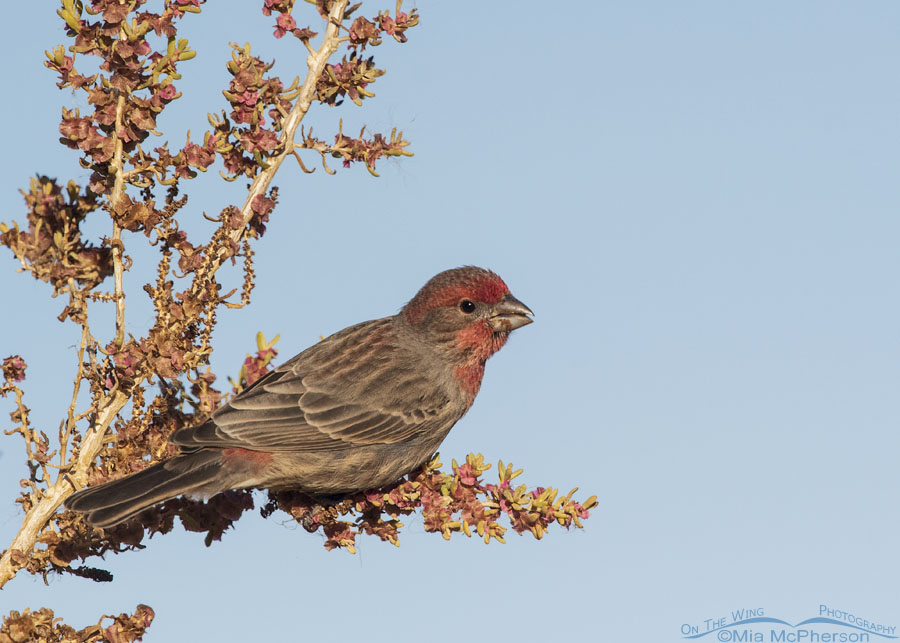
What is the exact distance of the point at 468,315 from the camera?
25.6 feet

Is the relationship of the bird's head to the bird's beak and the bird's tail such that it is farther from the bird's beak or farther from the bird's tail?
the bird's tail

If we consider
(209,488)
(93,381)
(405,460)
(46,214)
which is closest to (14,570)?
(93,381)

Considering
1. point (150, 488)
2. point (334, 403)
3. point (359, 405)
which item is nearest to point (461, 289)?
point (359, 405)

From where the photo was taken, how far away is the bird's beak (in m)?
7.73

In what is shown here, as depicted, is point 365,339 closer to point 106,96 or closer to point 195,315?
point 195,315

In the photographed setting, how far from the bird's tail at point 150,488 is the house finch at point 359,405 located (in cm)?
1

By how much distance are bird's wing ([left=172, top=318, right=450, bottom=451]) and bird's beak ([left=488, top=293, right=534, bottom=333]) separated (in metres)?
0.81

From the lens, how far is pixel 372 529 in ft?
21.2

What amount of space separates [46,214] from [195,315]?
1.24 metres

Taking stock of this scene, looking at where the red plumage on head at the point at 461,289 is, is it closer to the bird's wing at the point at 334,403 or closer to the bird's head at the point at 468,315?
the bird's head at the point at 468,315

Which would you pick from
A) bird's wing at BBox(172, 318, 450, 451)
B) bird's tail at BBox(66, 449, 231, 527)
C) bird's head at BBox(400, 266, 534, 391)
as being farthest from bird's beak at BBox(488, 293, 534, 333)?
bird's tail at BBox(66, 449, 231, 527)

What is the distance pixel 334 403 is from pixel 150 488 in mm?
1958

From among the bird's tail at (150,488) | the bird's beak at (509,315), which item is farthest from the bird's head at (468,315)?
the bird's tail at (150,488)

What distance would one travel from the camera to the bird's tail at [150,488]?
5.26m
